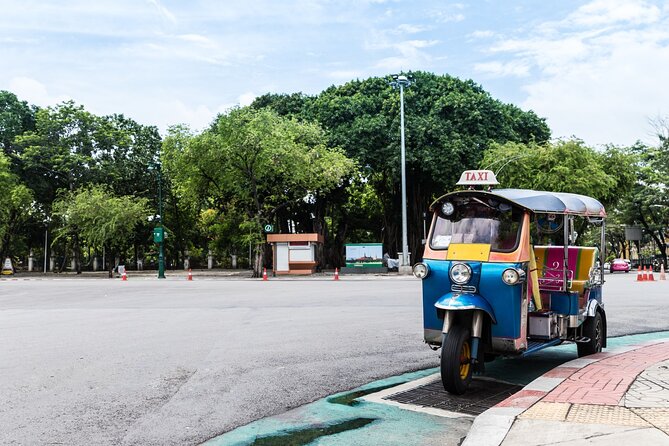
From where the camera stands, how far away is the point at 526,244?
6.82m

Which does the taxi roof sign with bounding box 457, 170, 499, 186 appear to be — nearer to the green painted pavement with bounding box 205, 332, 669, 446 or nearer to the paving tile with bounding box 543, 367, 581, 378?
the paving tile with bounding box 543, 367, 581, 378

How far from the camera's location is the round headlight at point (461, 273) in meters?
6.56

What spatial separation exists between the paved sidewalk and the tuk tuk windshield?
4.99 ft

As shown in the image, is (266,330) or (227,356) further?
(266,330)

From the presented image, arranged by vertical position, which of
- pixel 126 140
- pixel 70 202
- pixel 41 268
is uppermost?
pixel 126 140

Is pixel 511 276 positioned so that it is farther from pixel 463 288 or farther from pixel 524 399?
pixel 524 399

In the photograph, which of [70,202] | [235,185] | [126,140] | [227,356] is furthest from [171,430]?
[126,140]

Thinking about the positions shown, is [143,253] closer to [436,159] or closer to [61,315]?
[436,159]

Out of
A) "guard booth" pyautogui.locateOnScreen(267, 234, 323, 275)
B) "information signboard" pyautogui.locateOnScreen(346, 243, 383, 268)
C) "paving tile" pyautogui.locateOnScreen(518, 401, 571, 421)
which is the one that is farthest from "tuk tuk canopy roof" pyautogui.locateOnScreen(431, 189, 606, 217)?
"information signboard" pyautogui.locateOnScreen(346, 243, 383, 268)

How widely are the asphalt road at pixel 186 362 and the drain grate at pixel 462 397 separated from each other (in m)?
0.79

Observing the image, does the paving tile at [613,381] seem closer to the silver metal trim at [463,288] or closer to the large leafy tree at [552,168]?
the silver metal trim at [463,288]

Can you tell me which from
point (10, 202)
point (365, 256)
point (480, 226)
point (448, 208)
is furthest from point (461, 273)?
point (10, 202)

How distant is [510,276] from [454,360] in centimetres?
103

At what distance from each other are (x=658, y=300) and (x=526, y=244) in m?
12.3
